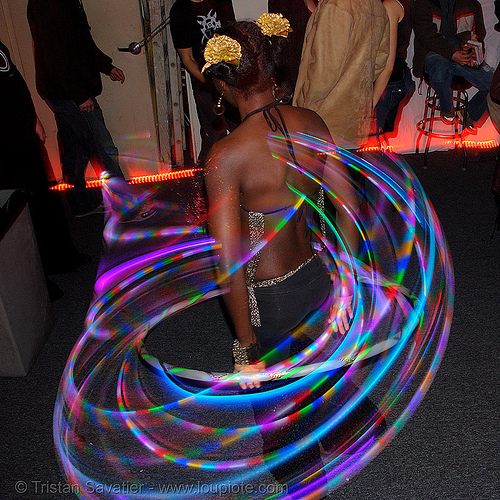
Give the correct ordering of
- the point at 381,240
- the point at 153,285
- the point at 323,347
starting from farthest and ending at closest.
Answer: the point at 381,240
the point at 153,285
the point at 323,347

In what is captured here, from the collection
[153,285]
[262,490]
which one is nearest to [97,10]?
[153,285]

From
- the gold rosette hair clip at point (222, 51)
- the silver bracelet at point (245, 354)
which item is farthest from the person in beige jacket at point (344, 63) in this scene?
the silver bracelet at point (245, 354)

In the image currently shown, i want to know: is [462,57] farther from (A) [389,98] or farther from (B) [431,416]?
(B) [431,416]

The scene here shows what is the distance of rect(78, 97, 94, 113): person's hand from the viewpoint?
4.26 m

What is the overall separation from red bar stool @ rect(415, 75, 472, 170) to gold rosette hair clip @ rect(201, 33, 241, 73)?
13.1 feet

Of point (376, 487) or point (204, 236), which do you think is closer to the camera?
point (376, 487)

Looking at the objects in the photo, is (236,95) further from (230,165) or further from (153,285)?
(153,285)

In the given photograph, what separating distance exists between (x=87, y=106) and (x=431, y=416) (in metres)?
3.60

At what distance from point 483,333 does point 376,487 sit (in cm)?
126

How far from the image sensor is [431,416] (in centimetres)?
230

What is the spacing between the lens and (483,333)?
2.83m

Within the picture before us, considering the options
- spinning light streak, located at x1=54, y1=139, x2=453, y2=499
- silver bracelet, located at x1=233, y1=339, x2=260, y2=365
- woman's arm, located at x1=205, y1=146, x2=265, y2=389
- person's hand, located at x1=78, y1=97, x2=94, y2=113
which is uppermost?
woman's arm, located at x1=205, y1=146, x2=265, y2=389

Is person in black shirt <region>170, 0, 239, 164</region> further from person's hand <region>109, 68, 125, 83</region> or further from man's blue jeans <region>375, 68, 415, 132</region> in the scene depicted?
man's blue jeans <region>375, 68, 415, 132</region>

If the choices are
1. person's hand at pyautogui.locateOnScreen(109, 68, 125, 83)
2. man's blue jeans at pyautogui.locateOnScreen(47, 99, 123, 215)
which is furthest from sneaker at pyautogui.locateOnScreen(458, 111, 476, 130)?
man's blue jeans at pyautogui.locateOnScreen(47, 99, 123, 215)
